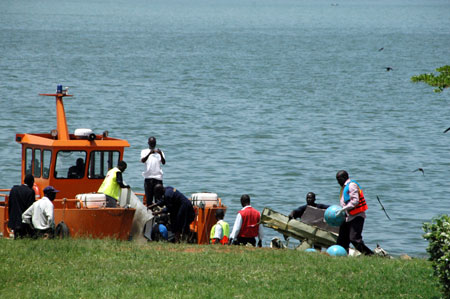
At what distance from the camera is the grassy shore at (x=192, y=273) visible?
12672mm

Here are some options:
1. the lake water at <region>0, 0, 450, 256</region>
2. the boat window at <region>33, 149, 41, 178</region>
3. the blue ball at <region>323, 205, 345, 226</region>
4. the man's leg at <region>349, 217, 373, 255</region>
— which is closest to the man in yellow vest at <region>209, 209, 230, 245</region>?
the blue ball at <region>323, 205, 345, 226</region>

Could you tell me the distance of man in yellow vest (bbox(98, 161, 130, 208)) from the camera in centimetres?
1738

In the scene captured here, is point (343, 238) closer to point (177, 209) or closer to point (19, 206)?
point (177, 209)

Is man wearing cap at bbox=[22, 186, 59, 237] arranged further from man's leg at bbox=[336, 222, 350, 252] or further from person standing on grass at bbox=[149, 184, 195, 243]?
man's leg at bbox=[336, 222, 350, 252]

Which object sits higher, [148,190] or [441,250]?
[441,250]

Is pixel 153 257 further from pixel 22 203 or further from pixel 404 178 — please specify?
pixel 404 178

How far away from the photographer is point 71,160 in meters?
18.6

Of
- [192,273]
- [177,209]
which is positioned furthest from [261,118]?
[192,273]

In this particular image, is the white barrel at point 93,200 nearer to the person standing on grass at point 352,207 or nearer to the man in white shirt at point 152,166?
the man in white shirt at point 152,166

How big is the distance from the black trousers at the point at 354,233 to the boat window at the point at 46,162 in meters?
6.57

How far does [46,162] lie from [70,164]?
1.75 feet

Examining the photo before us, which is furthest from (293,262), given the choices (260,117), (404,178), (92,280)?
(260,117)

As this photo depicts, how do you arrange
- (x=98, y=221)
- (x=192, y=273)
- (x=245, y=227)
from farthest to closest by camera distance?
1. (x=245, y=227)
2. (x=98, y=221)
3. (x=192, y=273)

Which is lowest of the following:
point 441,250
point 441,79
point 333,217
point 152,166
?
point 333,217
